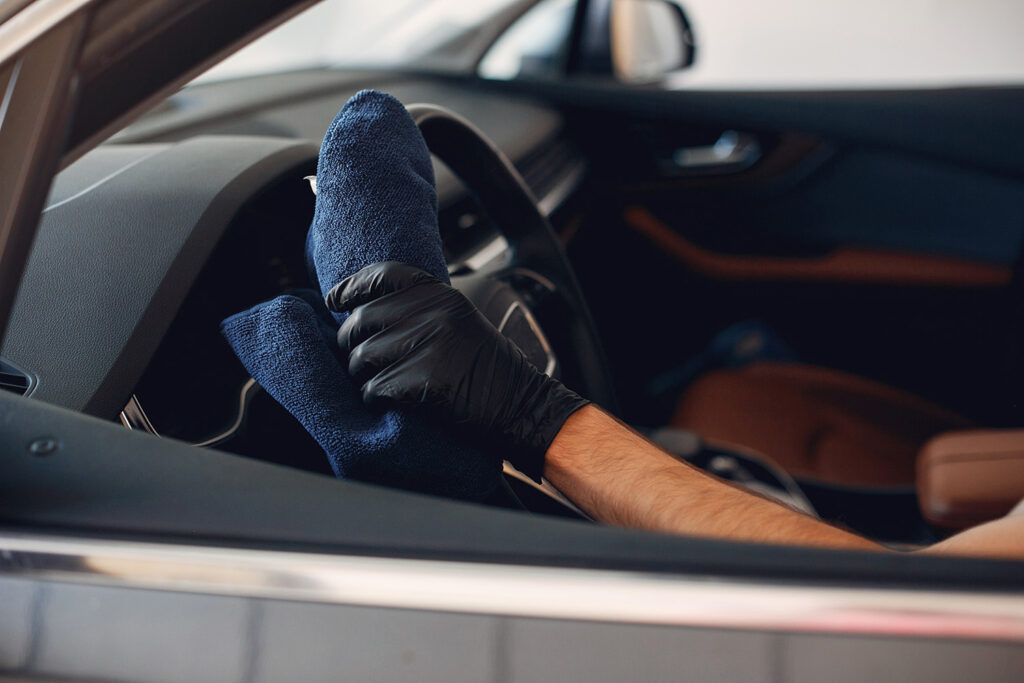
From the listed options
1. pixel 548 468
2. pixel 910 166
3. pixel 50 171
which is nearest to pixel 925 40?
pixel 910 166

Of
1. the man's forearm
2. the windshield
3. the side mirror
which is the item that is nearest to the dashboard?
the man's forearm

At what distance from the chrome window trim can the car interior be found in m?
0.20

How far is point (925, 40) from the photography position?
7.16ft

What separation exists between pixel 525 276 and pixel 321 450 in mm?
436

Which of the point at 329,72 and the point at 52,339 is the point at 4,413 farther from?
the point at 329,72

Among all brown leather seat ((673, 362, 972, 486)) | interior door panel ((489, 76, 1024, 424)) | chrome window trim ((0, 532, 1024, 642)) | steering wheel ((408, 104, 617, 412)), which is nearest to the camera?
chrome window trim ((0, 532, 1024, 642))

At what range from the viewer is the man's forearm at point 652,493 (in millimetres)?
641

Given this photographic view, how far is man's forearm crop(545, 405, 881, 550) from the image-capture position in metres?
0.64

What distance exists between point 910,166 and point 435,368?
1751 mm

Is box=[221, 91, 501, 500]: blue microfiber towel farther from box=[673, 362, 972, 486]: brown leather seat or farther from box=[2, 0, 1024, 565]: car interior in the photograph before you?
box=[673, 362, 972, 486]: brown leather seat

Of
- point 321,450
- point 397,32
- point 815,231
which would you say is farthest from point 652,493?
point 397,32

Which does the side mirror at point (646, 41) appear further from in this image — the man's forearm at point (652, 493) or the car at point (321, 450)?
the man's forearm at point (652, 493)

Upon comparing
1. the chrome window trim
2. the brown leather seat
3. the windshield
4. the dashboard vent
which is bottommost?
the brown leather seat

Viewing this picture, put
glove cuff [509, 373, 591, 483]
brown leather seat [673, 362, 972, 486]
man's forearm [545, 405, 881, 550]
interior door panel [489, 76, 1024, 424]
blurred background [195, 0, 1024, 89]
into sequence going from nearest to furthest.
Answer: man's forearm [545, 405, 881, 550] < glove cuff [509, 373, 591, 483] < brown leather seat [673, 362, 972, 486] < interior door panel [489, 76, 1024, 424] < blurred background [195, 0, 1024, 89]
